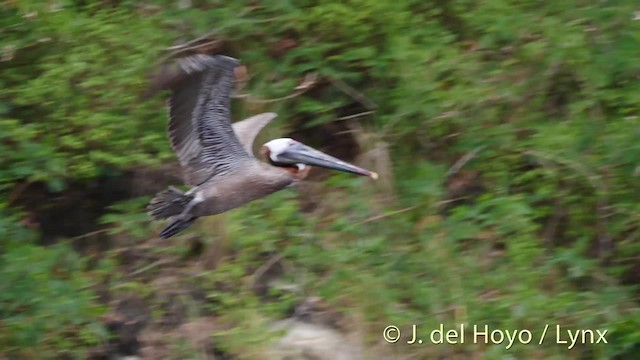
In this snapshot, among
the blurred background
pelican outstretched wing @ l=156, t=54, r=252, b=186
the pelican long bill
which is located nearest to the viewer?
pelican outstretched wing @ l=156, t=54, r=252, b=186

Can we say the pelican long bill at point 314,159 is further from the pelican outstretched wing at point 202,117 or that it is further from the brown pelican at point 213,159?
the pelican outstretched wing at point 202,117

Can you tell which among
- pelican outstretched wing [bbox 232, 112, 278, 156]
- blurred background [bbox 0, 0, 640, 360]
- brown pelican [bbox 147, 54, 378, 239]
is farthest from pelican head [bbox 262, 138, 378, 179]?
blurred background [bbox 0, 0, 640, 360]

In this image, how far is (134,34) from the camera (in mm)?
6727

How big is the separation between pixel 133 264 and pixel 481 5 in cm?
228

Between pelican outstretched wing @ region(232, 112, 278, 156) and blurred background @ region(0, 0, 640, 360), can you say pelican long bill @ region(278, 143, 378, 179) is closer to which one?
pelican outstretched wing @ region(232, 112, 278, 156)

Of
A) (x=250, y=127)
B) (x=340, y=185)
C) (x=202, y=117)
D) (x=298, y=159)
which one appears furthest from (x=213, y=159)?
(x=340, y=185)

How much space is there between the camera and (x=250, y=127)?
633 cm

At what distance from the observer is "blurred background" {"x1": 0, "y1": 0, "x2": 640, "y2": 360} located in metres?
6.18

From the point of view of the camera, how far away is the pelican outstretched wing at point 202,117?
5.55 metres

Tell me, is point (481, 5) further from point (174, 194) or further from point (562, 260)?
point (174, 194)

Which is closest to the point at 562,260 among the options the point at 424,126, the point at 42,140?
the point at 424,126

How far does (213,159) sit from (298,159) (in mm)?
408

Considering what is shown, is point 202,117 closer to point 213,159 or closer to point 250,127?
point 213,159

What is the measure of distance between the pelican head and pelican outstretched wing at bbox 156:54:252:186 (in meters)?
0.19
